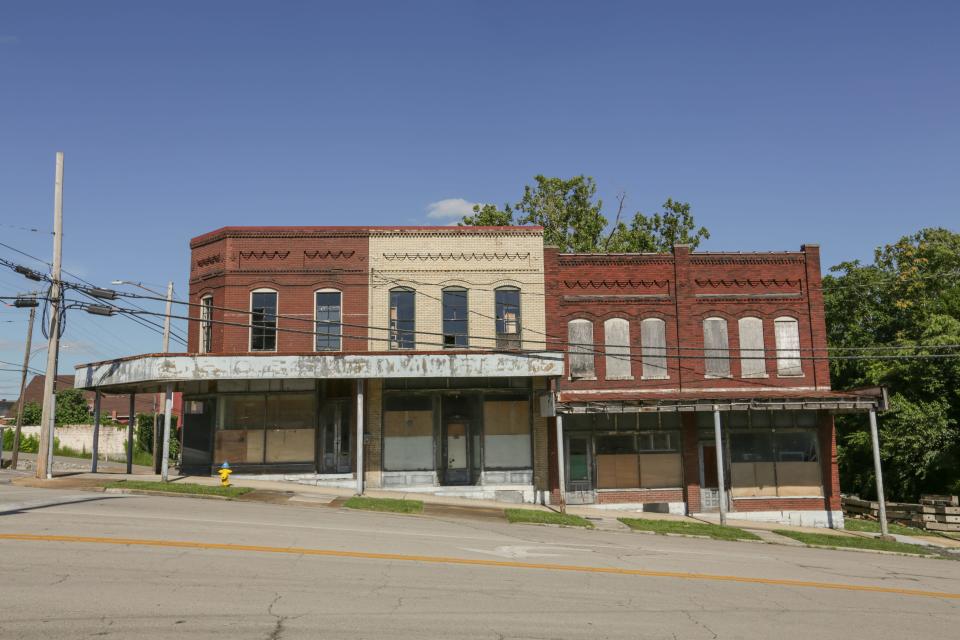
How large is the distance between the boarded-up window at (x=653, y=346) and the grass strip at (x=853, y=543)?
257 inches

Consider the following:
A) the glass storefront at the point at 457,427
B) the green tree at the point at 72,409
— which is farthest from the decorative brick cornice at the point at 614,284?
the green tree at the point at 72,409

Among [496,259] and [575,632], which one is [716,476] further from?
[575,632]

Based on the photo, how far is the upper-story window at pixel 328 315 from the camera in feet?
87.0

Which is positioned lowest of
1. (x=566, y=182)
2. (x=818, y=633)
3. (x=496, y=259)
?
(x=818, y=633)

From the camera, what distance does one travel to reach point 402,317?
88.0ft

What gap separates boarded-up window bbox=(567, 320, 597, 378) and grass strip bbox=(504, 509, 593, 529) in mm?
5750

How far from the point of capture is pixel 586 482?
26.4 metres

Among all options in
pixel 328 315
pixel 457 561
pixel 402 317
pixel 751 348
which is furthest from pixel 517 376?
pixel 457 561

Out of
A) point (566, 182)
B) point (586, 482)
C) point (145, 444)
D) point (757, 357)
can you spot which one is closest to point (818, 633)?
point (586, 482)

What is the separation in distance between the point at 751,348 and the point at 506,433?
902 centimetres

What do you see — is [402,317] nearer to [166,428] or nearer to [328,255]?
[328,255]

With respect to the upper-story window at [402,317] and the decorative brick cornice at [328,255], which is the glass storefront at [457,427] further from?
the decorative brick cornice at [328,255]

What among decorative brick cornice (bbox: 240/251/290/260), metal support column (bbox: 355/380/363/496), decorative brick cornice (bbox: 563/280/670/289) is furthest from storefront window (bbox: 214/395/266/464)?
decorative brick cornice (bbox: 563/280/670/289)

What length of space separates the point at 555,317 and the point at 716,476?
762cm
